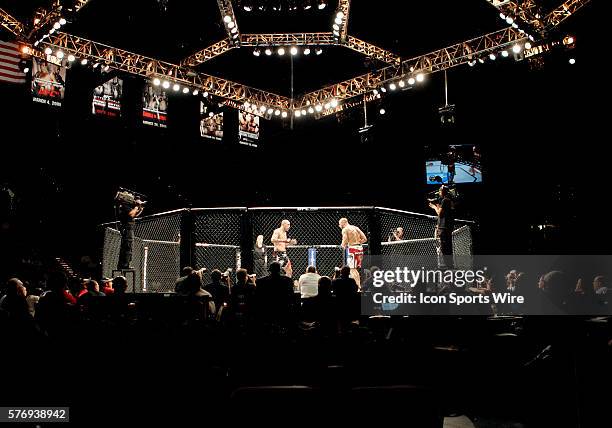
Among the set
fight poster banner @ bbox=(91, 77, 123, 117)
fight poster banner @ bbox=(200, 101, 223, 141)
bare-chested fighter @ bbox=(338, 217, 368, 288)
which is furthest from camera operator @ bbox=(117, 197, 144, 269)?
fight poster banner @ bbox=(200, 101, 223, 141)

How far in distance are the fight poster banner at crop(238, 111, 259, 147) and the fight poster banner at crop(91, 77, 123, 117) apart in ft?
15.0

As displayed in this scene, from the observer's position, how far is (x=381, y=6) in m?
13.2

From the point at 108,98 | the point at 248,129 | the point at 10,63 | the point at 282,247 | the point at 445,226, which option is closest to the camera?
the point at 445,226

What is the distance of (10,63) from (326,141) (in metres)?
13.0

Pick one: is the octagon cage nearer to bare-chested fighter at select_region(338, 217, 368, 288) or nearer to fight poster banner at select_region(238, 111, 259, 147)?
bare-chested fighter at select_region(338, 217, 368, 288)

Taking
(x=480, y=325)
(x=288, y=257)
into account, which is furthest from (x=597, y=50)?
(x=480, y=325)

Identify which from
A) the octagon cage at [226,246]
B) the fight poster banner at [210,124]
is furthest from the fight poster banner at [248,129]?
the octagon cage at [226,246]

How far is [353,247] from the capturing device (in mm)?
9961

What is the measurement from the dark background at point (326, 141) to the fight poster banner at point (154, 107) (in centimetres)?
41

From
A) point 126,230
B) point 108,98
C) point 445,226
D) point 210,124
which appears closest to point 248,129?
point 210,124

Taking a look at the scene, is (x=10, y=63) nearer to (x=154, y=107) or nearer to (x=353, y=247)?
(x=154, y=107)

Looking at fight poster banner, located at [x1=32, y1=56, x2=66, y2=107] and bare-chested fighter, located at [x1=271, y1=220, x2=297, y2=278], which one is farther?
fight poster banner, located at [x1=32, y1=56, x2=66, y2=107]

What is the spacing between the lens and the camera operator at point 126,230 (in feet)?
28.8

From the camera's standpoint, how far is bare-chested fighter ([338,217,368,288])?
9.86m
